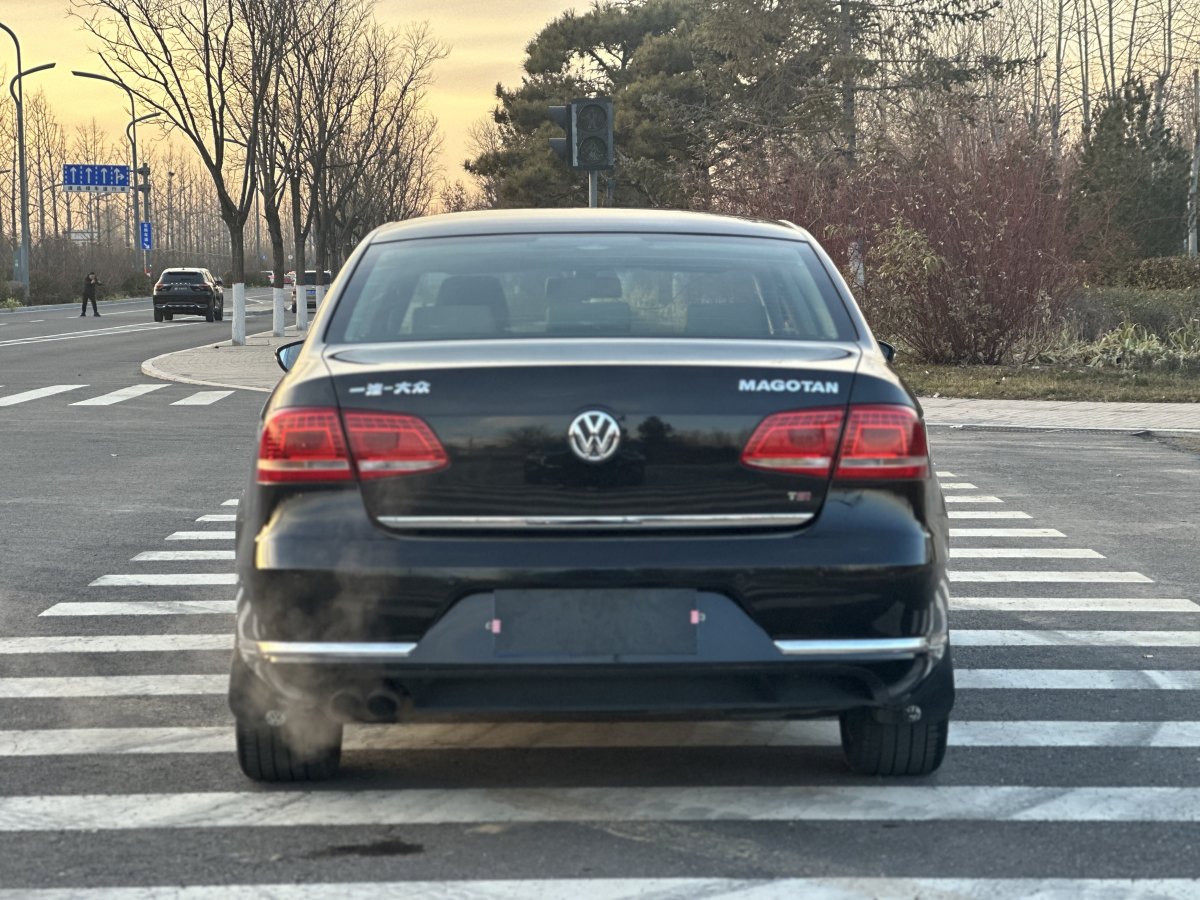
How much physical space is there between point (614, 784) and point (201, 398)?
16.7 metres

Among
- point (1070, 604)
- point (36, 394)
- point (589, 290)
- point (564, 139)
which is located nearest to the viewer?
point (589, 290)

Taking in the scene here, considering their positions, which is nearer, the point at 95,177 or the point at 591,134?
the point at 591,134

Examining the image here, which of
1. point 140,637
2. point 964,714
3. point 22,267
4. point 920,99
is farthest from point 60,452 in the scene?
point 22,267

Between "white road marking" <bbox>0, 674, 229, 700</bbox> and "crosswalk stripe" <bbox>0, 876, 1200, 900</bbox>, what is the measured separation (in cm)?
211

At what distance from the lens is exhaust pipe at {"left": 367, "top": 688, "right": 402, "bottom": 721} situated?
14.5 feet

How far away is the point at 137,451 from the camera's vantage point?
14.9 metres

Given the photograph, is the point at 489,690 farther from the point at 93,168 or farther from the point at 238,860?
the point at 93,168

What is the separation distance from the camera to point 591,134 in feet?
57.9

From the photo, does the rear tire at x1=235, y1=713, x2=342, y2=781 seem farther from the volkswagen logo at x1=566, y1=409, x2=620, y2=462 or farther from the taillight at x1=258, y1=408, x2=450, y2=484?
the volkswagen logo at x1=566, y1=409, x2=620, y2=462

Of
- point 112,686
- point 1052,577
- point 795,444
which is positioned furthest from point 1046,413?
point 795,444

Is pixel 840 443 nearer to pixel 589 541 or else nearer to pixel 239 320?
pixel 589 541

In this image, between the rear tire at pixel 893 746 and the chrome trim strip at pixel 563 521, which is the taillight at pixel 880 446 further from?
the rear tire at pixel 893 746

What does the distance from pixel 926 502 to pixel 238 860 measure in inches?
74.5

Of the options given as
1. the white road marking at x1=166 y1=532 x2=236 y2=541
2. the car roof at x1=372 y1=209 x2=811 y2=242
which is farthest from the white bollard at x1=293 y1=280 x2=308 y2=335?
the car roof at x1=372 y1=209 x2=811 y2=242
